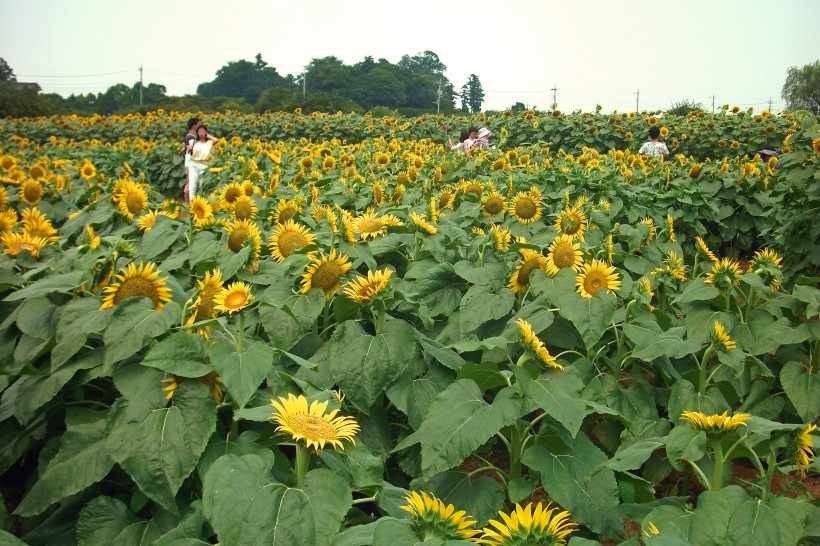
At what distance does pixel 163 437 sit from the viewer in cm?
181

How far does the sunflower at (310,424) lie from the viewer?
1.63 m

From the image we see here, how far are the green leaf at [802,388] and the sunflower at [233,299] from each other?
7.68 feet

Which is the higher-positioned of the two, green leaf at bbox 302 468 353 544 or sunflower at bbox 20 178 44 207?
sunflower at bbox 20 178 44 207

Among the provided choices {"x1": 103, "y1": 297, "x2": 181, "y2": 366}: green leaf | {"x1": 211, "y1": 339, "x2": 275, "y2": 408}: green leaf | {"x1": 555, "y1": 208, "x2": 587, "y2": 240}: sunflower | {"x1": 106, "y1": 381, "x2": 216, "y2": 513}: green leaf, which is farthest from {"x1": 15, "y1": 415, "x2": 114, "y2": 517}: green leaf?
{"x1": 555, "y1": 208, "x2": 587, "y2": 240}: sunflower

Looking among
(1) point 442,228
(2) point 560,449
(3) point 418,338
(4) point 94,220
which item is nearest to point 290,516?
(2) point 560,449

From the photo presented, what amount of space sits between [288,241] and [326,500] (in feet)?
6.48

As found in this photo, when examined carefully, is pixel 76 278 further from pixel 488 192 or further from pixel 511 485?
pixel 488 192

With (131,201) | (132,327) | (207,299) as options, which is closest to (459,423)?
(207,299)

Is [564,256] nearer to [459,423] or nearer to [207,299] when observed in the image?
[459,423]

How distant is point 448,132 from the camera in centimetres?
2105

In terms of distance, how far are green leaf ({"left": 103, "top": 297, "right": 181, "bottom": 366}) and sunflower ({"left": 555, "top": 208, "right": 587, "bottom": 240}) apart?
2936 mm

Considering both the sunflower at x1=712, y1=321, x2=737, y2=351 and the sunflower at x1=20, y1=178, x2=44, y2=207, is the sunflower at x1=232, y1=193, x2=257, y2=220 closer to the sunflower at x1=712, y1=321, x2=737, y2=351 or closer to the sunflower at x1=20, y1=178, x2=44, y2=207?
the sunflower at x1=20, y1=178, x2=44, y2=207

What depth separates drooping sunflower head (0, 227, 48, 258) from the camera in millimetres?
3029

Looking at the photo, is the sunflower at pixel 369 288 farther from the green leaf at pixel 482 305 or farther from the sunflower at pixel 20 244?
the sunflower at pixel 20 244
